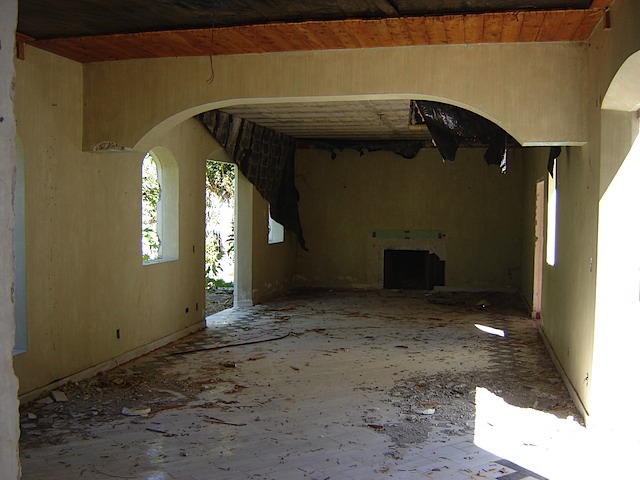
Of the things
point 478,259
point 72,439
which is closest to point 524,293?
point 478,259

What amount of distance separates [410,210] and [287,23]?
7969 mm

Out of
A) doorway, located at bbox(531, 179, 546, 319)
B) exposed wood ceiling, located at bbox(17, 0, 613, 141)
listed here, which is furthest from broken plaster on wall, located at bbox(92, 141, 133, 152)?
doorway, located at bbox(531, 179, 546, 319)

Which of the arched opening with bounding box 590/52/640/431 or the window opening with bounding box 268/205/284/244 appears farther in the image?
the window opening with bounding box 268/205/284/244

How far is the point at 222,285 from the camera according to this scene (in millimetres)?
11820

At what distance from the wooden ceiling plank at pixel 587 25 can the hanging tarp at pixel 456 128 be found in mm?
2217

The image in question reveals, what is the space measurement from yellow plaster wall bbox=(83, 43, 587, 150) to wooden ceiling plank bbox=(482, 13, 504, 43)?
105 millimetres

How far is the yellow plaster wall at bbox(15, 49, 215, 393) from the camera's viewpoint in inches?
195

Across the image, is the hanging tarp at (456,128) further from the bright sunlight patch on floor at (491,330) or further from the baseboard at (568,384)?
the bright sunlight patch on floor at (491,330)

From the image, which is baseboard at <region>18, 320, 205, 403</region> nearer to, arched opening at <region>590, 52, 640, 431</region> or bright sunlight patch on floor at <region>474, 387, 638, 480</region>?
bright sunlight patch on floor at <region>474, 387, 638, 480</region>

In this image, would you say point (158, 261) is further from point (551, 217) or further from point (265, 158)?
point (551, 217)

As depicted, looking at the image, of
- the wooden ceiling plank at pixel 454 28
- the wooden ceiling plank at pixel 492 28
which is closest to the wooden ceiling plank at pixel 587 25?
the wooden ceiling plank at pixel 492 28

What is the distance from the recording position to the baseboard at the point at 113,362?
4957mm

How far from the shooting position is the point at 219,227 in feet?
39.1

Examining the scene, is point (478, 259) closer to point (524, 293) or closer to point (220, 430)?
point (524, 293)
